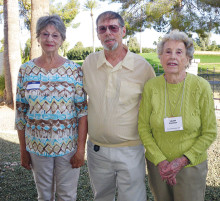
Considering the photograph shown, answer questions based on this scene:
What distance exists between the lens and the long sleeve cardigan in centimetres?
208

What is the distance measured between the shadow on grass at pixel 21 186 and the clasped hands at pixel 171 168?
1.55 meters

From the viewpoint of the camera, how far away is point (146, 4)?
1276cm

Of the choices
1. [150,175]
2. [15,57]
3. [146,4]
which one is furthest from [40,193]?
[146,4]

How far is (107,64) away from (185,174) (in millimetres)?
1163

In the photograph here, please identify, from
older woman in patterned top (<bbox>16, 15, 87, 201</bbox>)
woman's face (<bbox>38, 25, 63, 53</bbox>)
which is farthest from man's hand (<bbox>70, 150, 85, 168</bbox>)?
woman's face (<bbox>38, 25, 63, 53</bbox>)

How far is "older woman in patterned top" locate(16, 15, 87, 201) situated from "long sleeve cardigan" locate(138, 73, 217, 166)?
0.60 meters

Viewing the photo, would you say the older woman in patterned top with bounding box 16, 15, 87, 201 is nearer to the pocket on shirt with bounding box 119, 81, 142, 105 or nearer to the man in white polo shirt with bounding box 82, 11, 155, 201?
the man in white polo shirt with bounding box 82, 11, 155, 201

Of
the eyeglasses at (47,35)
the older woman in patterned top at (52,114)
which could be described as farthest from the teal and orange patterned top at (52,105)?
the eyeglasses at (47,35)

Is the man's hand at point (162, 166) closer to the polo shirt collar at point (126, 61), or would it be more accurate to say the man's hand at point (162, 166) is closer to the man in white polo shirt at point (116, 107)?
the man in white polo shirt at point (116, 107)

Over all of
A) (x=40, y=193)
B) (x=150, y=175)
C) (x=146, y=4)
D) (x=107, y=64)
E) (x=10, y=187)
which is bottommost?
(x=10, y=187)

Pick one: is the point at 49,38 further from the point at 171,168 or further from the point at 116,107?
the point at 171,168

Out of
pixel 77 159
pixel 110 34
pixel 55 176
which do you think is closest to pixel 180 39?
pixel 110 34

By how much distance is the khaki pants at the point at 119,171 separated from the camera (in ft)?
7.78

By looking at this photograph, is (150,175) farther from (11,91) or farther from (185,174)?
(11,91)
